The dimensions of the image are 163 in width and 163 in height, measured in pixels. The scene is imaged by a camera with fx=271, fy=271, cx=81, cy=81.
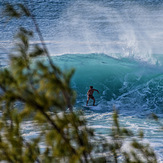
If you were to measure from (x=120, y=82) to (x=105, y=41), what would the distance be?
763 centimetres

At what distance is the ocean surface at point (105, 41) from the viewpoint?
17.0 meters

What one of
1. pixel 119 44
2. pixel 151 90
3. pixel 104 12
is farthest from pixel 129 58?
pixel 151 90

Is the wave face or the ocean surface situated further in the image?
the ocean surface

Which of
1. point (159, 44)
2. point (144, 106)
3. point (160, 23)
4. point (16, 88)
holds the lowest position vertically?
point (159, 44)

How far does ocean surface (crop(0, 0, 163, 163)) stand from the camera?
55.8ft

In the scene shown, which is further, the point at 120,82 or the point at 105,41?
the point at 105,41

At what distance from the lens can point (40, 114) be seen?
4.37 ft

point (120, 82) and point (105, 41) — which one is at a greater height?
point (120, 82)

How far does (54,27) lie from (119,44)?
19.0 feet

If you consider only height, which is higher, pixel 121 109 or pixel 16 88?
pixel 16 88

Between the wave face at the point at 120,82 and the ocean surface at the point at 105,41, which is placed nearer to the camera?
the wave face at the point at 120,82

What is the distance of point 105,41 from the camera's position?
23.8 metres

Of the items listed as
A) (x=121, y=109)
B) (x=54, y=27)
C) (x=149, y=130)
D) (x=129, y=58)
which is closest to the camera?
(x=149, y=130)

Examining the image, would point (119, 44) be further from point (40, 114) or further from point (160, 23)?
point (40, 114)
